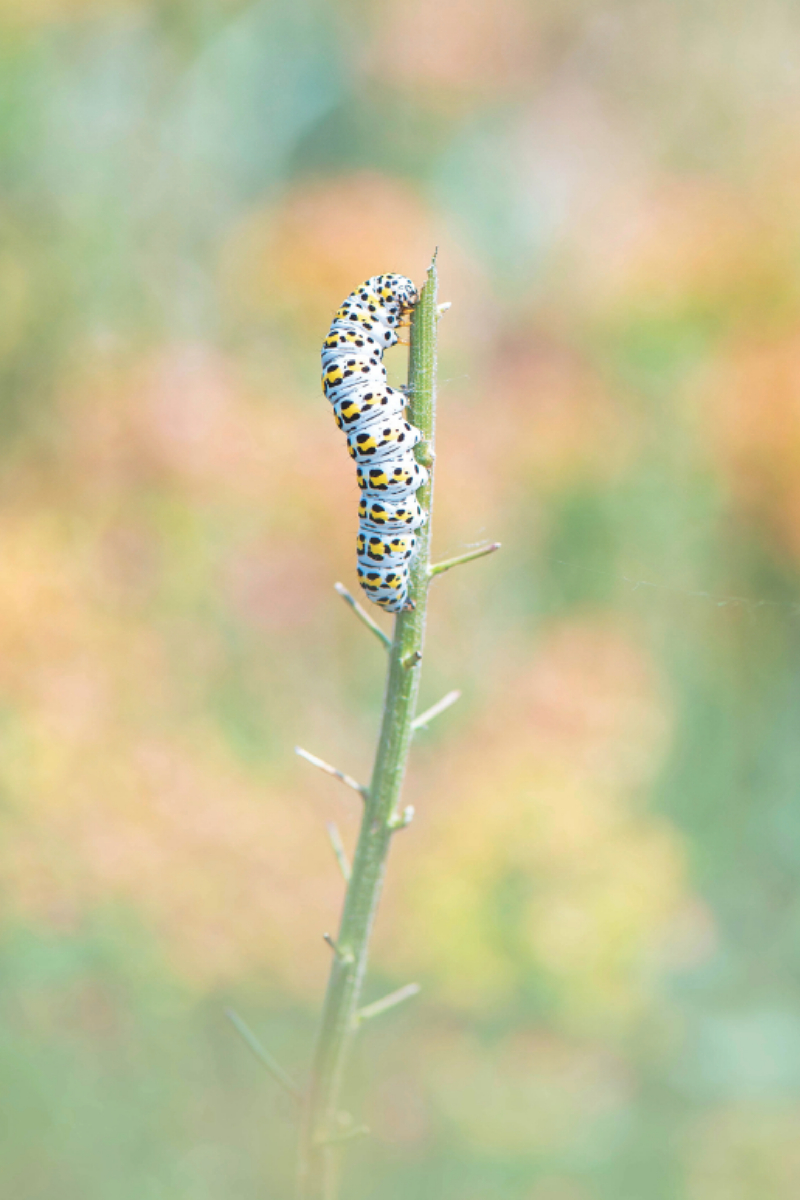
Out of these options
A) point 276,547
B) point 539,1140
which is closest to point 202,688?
point 276,547

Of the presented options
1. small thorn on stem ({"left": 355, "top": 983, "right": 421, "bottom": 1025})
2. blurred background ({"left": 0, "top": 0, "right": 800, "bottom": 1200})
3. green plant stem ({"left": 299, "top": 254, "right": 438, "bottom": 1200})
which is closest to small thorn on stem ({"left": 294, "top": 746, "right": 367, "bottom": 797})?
green plant stem ({"left": 299, "top": 254, "right": 438, "bottom": 1200})

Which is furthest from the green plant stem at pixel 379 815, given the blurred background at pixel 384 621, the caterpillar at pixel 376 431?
the blurred background at pixel 384 621

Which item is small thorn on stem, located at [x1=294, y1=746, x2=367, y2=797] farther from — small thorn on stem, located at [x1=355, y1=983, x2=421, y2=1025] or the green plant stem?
small thorn on stem, located at [x1=355, y1=983, x2=421, y2=1025]

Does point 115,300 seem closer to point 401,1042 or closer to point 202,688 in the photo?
point 202,688

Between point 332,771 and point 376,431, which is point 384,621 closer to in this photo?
point 376,431

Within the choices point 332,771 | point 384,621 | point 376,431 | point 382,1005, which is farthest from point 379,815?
point 384,621
